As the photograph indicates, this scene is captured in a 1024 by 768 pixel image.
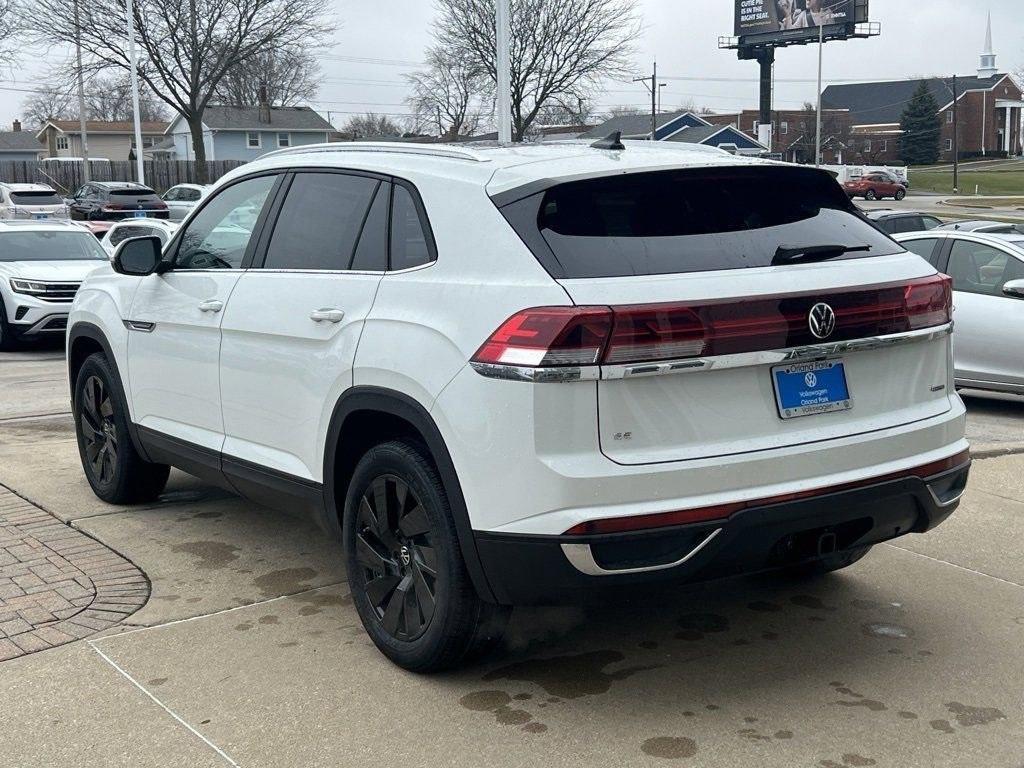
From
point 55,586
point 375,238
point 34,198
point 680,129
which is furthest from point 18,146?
point 375,238

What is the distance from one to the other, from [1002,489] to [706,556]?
3.93 m

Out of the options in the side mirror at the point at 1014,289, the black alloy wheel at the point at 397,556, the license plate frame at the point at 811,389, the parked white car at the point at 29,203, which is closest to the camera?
the license plate frame at the point at 811,389

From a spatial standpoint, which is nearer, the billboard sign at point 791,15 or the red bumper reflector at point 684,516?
the red bumper reflector at point 684,516

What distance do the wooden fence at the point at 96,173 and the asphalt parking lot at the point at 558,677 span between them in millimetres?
51657

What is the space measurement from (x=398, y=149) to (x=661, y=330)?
1.56m

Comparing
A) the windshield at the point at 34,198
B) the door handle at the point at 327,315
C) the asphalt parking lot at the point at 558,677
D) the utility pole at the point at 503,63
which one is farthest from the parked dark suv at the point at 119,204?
the door handle at the point at 327,315

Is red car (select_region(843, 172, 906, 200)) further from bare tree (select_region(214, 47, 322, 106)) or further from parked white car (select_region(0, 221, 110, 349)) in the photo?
parked white car (select_region(0, 221, 110, 349))

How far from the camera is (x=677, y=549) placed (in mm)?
3502

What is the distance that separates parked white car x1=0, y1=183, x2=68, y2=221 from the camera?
32406 millimetres

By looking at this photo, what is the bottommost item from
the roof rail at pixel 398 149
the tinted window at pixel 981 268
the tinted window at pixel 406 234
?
the tinted window at pixel 981 268

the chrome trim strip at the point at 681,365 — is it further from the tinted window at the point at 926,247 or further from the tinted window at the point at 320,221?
the tinted window at the point at 926,247

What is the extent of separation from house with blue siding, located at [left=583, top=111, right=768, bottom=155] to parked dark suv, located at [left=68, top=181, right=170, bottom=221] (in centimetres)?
4937

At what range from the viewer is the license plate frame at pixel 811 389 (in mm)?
3668

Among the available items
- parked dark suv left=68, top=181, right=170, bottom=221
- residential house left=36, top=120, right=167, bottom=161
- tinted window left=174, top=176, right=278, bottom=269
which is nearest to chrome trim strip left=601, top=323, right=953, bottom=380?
tinted window left=174, top=176, right=278, bottom=269
